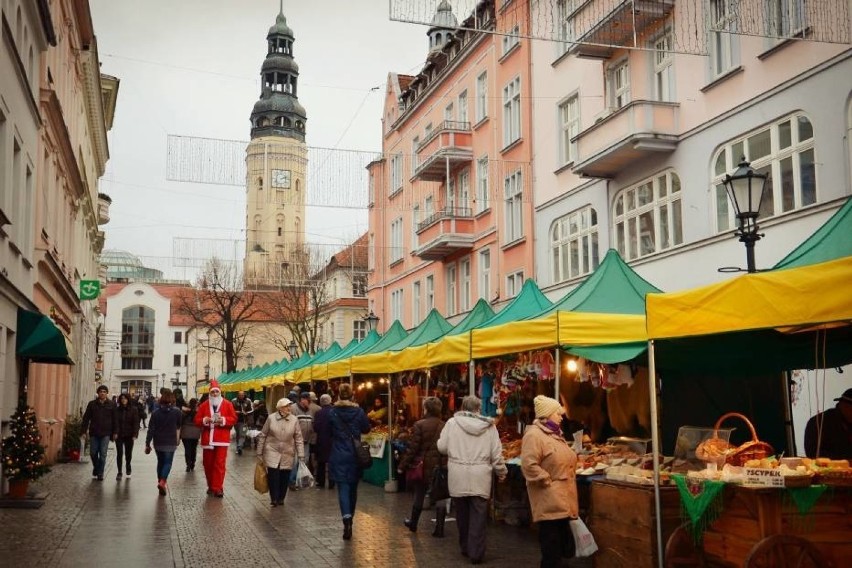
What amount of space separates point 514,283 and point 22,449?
1919 cm

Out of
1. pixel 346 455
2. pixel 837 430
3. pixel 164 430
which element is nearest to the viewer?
pixel 837 430

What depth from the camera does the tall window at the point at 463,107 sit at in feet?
122

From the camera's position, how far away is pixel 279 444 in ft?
51.6

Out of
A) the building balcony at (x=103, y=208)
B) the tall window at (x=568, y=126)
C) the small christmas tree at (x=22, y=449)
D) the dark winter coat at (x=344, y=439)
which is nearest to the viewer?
the dark winter coat at (x=344, y=439)

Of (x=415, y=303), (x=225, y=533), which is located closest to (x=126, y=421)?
(x=225, y=533)

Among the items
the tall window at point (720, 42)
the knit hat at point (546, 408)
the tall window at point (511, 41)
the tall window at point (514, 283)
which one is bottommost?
the knit hat at point (546, 408)

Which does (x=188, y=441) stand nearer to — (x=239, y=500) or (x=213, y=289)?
(x=239, y=500)

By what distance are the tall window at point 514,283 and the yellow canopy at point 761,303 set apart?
73.6ft

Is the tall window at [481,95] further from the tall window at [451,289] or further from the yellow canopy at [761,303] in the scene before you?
the yellow canopy at [761,303]

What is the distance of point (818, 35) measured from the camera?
16734 millimetres

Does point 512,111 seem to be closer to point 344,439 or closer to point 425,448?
point 425,448

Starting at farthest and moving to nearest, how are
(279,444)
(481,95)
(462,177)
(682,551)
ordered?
(462,177) < (481,95) < (279,444) < (682,551)

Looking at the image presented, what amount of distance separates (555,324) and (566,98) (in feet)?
57.1

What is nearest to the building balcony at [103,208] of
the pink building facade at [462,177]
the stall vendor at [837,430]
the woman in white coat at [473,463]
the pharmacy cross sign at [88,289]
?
the pink building facade at [462,177]
